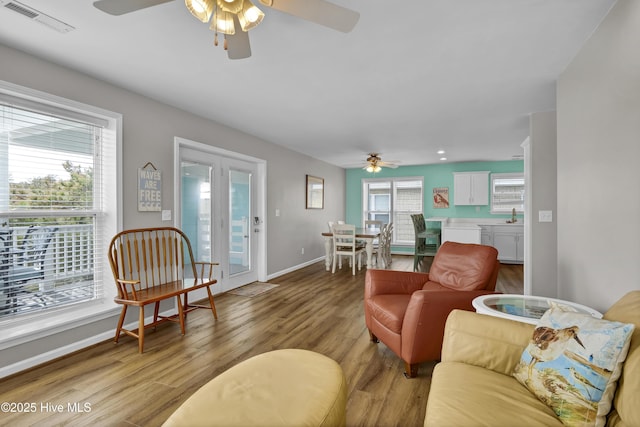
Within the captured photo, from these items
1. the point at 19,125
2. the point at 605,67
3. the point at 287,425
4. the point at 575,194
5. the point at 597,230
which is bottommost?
the point at 287,425

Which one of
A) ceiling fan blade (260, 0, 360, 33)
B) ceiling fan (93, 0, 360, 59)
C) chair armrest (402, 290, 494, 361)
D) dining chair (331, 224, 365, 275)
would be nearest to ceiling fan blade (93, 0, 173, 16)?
ceiling fan (93, 0, 360, 59)

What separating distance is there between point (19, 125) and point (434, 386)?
335 centimetres

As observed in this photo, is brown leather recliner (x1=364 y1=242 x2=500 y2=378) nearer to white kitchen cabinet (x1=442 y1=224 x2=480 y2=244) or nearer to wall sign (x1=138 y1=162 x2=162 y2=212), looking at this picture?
wall sign (x1=138 y1=162 x2=162 y2=212)

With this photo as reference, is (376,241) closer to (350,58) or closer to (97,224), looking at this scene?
(350,58)

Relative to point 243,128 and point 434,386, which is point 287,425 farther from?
point 243,128

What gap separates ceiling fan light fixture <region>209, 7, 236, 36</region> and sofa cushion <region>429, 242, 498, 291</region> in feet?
8.08

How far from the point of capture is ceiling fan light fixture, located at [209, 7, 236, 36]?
1529 mm

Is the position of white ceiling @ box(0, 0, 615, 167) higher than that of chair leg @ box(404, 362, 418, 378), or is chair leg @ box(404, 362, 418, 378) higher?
white ceiling @ box(0, 0, 615, 167)

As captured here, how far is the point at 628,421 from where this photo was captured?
97cm

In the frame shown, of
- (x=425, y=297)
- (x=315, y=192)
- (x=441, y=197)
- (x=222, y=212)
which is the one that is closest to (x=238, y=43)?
(x=425, y=297)

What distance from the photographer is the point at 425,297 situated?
208cm

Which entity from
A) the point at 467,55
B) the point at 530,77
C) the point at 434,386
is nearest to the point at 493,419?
the point at 434,386

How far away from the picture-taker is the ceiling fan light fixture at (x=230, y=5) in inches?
56.1

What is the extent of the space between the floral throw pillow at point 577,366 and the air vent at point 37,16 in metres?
3.25
